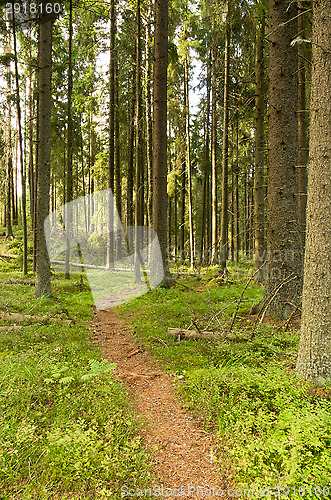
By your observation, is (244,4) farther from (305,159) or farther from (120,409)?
(120,409)

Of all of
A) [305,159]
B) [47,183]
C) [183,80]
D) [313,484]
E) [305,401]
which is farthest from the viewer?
[183,80]

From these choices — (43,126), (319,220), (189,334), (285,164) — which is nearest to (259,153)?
(285,164)

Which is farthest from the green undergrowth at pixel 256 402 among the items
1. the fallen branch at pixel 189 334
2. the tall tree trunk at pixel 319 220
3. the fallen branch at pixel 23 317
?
the fallen branch at pixel 23 317

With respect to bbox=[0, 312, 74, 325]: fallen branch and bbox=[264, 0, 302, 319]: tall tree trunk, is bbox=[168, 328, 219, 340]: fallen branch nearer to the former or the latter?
bbox=[264, 0, 302, 319]: tall tree trunk

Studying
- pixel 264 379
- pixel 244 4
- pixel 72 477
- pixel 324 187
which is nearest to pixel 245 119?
pixel 244 4

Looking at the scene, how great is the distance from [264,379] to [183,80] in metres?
19.1

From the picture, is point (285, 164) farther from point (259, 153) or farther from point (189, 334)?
point (189, 334)

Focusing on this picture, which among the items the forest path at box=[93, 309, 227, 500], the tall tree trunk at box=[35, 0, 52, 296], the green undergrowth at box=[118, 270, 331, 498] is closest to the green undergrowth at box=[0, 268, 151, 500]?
the forest path at box=[93, 309, 227, 500]

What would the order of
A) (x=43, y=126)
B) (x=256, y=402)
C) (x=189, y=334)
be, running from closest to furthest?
(x=256, y=402), (x=189, y=334), (x=43, y=126)

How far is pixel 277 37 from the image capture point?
6117mm

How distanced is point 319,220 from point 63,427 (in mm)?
4181

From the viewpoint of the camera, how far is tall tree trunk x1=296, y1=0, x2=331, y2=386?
12.1 ft

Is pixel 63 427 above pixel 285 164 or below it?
below

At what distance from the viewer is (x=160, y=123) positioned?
32.7ft
